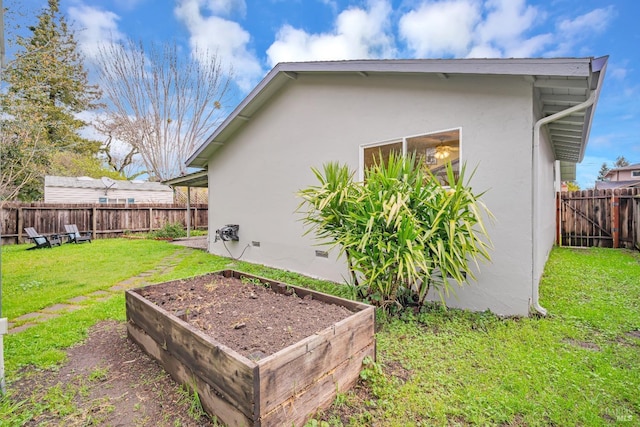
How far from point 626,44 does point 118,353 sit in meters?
20.3

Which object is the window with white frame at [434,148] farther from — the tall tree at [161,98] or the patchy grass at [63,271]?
the tall tree at [161,98]

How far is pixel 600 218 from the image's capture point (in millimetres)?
8750

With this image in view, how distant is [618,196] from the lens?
A: 27.2 ft

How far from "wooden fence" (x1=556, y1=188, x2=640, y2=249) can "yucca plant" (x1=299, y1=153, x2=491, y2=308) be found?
7.75 m

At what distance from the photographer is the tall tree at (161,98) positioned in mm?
18250

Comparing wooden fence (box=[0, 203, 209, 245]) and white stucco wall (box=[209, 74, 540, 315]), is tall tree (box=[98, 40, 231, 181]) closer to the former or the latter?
wooden fence (box=[0, 203, 209, 245])

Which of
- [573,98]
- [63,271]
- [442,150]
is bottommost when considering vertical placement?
[63,271]

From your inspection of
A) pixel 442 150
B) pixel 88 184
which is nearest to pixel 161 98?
pixel 88 184

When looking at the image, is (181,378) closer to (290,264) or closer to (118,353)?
(118,353)

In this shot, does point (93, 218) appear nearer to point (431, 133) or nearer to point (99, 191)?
point (99, 191)

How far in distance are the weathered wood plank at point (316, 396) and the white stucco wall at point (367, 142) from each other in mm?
2388

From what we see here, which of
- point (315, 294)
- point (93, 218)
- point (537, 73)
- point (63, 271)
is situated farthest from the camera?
point (93, 218)

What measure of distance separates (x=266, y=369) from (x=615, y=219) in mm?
11151

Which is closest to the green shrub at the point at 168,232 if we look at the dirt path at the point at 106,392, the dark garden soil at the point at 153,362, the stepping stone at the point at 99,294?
the stepping stone at the point at 99,294
